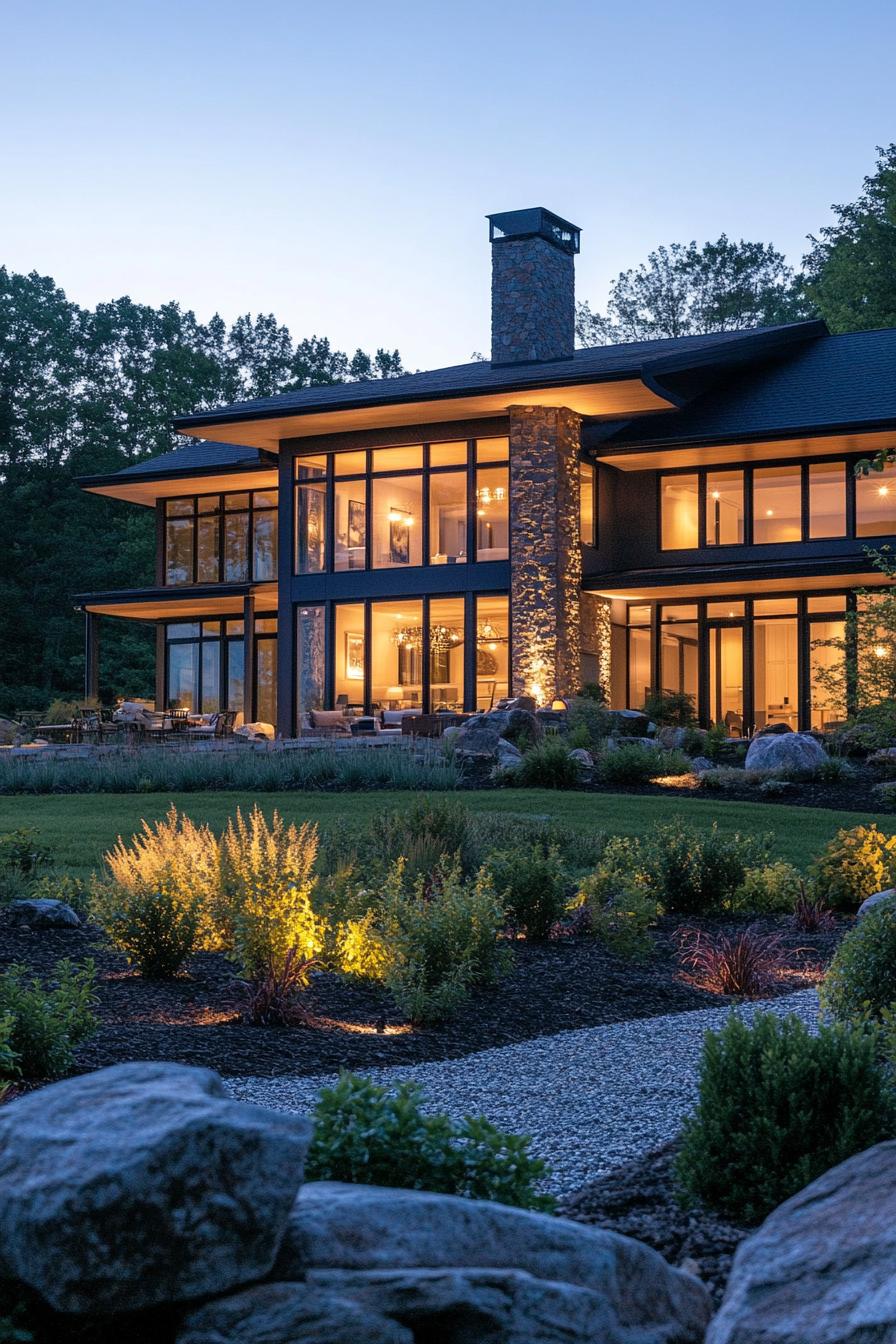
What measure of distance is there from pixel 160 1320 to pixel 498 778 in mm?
14687

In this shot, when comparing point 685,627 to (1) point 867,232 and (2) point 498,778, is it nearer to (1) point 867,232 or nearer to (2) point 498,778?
(2) point 498,778

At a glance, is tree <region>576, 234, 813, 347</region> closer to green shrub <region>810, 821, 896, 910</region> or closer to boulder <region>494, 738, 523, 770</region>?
boulder <region>494, 738, 523, 770</region>

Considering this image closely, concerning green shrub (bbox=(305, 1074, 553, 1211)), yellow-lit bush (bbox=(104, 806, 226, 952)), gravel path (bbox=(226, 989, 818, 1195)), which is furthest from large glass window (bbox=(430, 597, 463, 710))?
green shrub (bbox=(305, 1074, 553, 1211))

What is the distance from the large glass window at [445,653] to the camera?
971 inches

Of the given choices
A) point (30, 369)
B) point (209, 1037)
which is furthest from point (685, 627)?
point (30, 369)

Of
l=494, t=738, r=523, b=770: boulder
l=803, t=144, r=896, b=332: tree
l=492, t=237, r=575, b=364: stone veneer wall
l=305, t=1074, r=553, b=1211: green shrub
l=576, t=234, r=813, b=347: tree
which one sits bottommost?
l=305, t=1074, r=553, b=1211: green shrub

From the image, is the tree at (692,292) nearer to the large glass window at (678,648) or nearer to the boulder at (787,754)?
the large glass window at (678,648)

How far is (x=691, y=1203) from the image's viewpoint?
3936mm

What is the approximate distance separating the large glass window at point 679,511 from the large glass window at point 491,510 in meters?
3.08

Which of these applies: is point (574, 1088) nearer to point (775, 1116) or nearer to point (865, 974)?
point (865, 974)

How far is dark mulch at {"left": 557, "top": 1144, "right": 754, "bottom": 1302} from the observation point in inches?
139

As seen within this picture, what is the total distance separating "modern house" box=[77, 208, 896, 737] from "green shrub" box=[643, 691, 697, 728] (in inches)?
39.3

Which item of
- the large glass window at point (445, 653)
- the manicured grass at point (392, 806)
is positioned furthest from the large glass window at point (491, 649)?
the manicured grass at point (392, 806)

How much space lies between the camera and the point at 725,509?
25.2m
